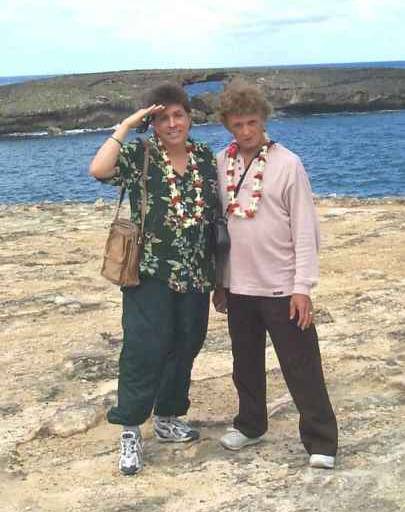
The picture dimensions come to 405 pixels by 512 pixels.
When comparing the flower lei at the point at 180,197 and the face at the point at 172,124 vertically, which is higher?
the face at the point at 172,124

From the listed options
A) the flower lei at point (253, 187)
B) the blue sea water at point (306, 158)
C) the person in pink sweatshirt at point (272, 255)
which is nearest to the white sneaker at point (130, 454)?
the person in pink sweatshirt at point (272, 255)

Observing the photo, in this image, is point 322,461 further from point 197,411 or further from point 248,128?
point 248,128

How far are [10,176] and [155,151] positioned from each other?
107 feet

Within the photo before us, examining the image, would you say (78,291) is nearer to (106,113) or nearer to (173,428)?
(173,428)

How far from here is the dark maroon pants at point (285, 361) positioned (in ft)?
11.9

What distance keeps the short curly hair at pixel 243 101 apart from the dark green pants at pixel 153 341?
906 mm

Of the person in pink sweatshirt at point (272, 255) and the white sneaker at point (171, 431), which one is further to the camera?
the white sneaker at point (171, 431)

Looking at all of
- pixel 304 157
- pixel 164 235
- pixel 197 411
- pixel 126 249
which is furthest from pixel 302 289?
pixel 304 157

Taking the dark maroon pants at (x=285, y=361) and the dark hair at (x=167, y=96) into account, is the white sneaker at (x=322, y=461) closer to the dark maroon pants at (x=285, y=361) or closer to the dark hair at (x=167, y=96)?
the dark maroon pants at (x=285, y=361)

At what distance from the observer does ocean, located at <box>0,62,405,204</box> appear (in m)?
26.9

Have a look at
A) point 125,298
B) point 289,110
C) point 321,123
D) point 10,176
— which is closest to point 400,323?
point 125,298

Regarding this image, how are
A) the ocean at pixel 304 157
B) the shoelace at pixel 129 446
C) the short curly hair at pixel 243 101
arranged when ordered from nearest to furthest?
the short curly hair at pixel 243 101
the shoelace at pixel 129 446
the ocean at pixel 304 157

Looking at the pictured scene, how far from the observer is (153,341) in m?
3.66

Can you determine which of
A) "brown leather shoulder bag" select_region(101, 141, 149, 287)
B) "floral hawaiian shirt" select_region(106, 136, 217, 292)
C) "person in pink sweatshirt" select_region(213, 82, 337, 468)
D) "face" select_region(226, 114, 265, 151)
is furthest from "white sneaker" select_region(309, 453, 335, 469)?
"face" select_region(226, 114, 265, 151)
